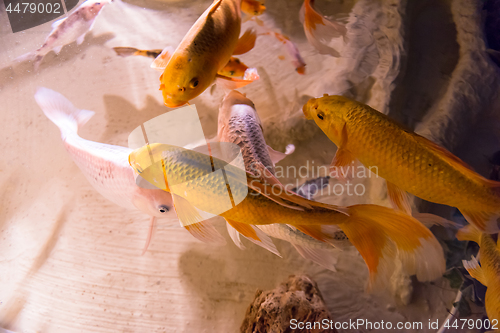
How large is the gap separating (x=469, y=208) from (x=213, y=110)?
0.94 metres

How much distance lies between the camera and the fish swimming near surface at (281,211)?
21.7 inches

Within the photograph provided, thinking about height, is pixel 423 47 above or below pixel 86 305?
above

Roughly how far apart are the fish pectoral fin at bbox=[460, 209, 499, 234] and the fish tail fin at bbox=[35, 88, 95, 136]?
1.31 metres

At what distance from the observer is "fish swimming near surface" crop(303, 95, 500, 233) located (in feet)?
1.89

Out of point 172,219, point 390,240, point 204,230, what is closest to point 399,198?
point 390,240

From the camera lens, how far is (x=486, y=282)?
76 centimetres

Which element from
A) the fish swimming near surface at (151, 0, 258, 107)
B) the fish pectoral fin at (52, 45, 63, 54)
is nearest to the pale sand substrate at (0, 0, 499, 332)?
the fish pectoral fin at (52, 45, 63, 54)

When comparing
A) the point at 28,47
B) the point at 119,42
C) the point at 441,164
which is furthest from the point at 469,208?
the point at 28,47

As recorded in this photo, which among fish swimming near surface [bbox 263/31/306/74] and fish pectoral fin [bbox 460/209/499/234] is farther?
fish swimming near surface [bbox 263/31/306/74]

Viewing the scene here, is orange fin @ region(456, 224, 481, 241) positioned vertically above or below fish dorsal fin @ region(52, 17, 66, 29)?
below

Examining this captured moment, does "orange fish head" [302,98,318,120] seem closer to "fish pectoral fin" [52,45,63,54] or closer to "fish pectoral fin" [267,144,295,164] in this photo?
"fish pectoral fin" [267,144,295,164]

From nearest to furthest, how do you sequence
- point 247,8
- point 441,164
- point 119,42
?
point 441,164
point 247,8
point 119,42

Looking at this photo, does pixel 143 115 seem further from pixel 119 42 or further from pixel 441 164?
pixel 441 164

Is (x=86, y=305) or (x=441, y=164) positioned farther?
(x=86, y=305)
